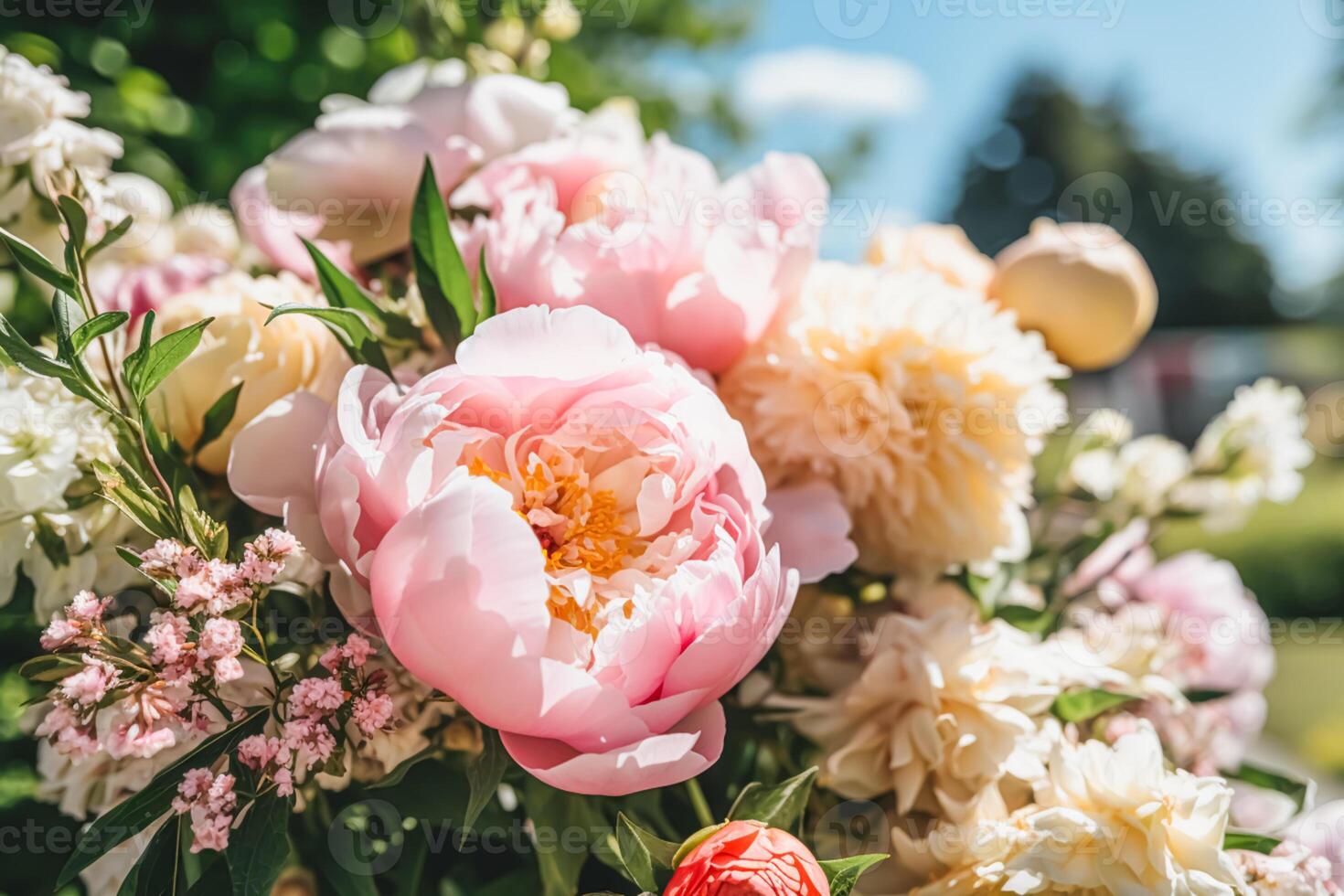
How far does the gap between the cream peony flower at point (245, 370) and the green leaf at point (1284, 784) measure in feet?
1.80

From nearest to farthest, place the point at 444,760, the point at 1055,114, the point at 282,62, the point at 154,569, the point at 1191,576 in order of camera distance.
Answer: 1. the point at 154,569
2. the point at 444,760
3. the point at 1191,576
4. the point at 282,62
5. the point at 1055,114

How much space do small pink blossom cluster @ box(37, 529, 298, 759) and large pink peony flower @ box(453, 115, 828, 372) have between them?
7.0 inches

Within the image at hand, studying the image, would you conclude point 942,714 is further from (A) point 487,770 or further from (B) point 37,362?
(B) point 37,362

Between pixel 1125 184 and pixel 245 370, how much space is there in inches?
551

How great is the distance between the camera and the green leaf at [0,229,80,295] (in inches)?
14.2

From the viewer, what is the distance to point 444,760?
443 millimetres

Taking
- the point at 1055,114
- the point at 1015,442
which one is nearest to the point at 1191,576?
the point at 1015,442

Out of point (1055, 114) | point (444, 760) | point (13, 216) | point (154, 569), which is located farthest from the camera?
point (1055, 114)

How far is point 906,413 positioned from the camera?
53 centimetres

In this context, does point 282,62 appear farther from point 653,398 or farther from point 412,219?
point 653,398

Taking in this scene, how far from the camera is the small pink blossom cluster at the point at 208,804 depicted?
0.32m

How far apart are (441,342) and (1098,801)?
361 mm
